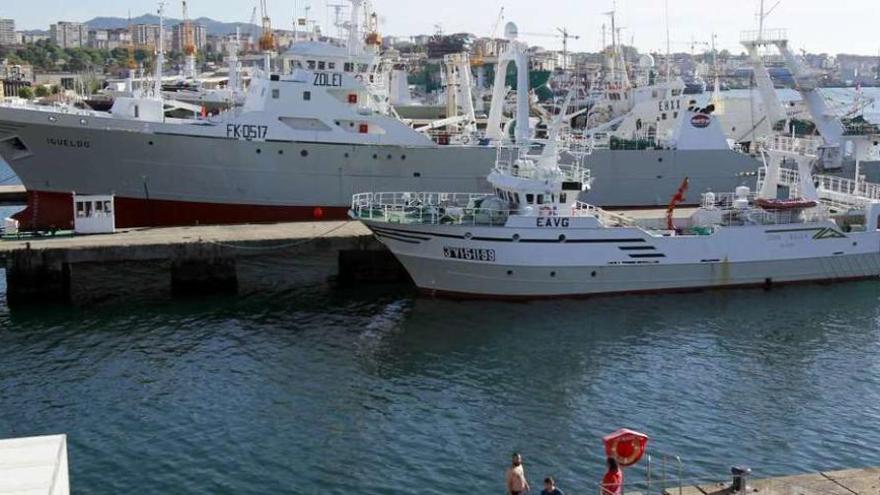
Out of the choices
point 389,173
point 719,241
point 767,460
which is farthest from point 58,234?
point 767,460

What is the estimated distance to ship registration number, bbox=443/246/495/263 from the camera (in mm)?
29156

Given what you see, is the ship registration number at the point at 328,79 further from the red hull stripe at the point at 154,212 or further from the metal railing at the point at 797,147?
the metal railing at the point at 797,147

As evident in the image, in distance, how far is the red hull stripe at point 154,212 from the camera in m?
36.8

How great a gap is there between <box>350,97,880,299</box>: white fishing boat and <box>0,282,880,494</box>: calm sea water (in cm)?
83

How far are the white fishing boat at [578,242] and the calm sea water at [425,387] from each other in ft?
2.73

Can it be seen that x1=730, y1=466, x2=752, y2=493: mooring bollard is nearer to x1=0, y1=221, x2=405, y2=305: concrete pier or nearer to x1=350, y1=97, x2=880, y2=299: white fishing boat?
x1=350, y1=97, x2=880, y2=299: white fishing boat

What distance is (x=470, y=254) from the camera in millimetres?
29234

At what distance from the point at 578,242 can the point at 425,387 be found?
9.06 meters

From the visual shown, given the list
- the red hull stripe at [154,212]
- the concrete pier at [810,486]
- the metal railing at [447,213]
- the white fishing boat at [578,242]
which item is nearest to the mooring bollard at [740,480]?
the concrete pier at [810,486]

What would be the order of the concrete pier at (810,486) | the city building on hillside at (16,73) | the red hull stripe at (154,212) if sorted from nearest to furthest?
the concrete pier at (810,486) → the red hull stripe at (154,212) → the city building on hillside at (16,73)

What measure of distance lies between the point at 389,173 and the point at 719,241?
13.4 meters

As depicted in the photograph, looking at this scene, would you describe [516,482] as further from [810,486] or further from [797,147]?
[797,147]

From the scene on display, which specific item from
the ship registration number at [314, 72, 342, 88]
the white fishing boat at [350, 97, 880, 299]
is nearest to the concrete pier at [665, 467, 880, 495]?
the white fishing boat at [350, 97, 880, 299]

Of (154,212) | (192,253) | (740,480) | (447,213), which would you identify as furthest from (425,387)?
(154,212)
